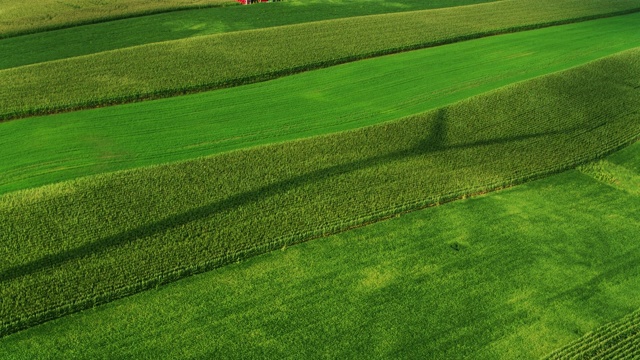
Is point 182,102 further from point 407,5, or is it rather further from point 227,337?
point 407,5

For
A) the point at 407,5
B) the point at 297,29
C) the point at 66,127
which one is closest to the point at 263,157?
the point at 66,127

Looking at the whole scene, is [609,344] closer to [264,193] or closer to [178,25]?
[264,193]

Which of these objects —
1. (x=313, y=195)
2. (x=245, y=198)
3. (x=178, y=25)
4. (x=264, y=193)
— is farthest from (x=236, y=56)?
(x=313, y=195)

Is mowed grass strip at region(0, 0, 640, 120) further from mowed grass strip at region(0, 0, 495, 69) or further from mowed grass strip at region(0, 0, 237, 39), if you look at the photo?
mowed grass strip at region(0, 0, 237, 39)

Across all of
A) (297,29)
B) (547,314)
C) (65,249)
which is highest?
(297,29)

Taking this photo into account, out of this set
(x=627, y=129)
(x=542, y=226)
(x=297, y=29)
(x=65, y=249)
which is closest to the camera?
(x=65, y=249)

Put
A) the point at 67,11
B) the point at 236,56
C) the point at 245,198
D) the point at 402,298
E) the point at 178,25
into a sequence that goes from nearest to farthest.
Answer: the point at 402,298 → the point at 245,198 → the point at 236,56 → the point at 178,25 → the point at 67,11

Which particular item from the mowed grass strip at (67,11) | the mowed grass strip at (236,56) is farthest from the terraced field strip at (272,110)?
the mowed grass strip at (67,11)
